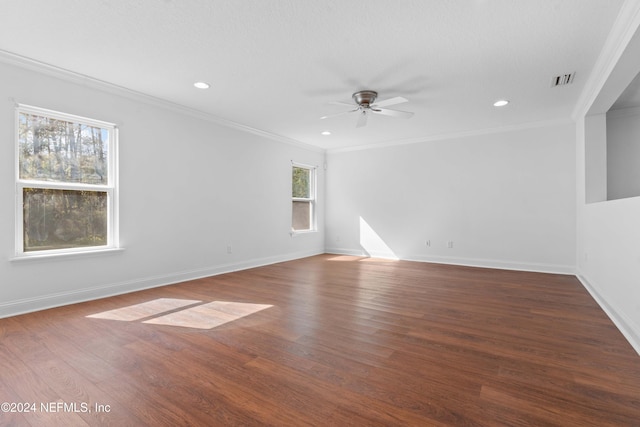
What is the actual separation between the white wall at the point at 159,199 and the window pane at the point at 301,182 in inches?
15.5

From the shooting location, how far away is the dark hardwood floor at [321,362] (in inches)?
62.6

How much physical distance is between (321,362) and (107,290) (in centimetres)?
299

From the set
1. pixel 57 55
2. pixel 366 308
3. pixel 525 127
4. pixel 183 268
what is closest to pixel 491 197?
pixel 525 127

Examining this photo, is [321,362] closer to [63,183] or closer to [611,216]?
[611,216]

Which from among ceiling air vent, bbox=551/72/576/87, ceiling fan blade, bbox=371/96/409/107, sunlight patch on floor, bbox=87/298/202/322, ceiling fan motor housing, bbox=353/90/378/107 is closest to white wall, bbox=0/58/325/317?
sunlight patch on floor, bbox=87/298/202/322

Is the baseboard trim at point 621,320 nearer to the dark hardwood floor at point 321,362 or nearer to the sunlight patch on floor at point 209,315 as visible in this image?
the dark hardwood floor at point 321,362

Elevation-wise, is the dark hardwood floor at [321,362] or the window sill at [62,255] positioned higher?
the window sill at [62,255]

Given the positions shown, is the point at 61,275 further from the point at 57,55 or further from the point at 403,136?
Answer: the point at 403,136

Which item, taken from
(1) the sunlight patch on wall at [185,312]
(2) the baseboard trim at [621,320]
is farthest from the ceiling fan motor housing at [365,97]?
(2) the baseboard trim at [621,320]

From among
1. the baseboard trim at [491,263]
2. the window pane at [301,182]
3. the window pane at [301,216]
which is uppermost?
the window pane at [301,182]

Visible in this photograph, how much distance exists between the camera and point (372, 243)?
696cm

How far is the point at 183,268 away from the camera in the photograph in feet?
15.0

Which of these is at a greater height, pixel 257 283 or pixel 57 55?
pixel 57 55

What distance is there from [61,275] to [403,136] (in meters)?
5.66
